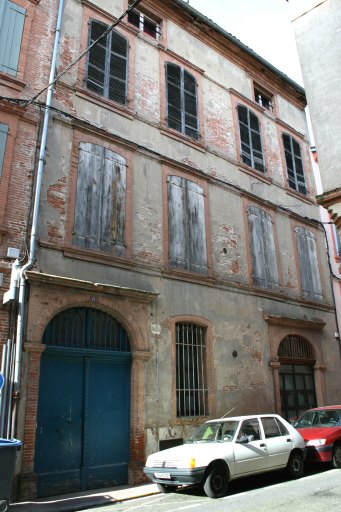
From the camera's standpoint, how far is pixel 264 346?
43.4ft

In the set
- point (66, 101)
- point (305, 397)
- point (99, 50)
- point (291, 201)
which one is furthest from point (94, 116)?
point (305, 397)

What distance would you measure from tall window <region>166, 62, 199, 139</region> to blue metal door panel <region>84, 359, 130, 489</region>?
7.41m

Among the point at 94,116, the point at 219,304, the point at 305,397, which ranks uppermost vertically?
the point at 94,116

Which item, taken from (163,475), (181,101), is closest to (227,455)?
(163,475)

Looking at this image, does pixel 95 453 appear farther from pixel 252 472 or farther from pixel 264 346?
pixel 264 346

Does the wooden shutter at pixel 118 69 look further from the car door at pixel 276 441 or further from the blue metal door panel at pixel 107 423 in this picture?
the car door at pixel 276 441

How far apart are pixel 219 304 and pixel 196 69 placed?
25.9 feet

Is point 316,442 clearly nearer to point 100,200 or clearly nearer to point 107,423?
point 107,423

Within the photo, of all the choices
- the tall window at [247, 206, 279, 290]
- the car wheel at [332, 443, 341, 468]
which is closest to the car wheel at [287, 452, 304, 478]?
the car wheel at [332, 443, 341, 468]

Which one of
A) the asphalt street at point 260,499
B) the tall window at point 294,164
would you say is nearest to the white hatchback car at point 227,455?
the asphalt street at point 260,499

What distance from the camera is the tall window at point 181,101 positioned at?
1350 cm

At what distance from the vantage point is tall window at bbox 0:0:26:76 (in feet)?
33.3

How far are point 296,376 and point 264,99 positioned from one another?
1105 cm

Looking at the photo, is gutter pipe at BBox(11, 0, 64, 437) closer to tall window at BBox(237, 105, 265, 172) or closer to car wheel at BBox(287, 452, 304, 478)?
car wheel at BBox(287, 452, 304, 478)
